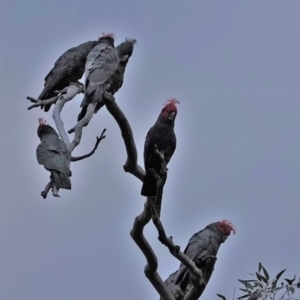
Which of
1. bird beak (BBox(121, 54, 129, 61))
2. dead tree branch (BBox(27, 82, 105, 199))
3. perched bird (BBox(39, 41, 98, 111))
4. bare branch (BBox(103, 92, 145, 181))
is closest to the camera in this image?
dead tree branch (BBox(27, 82, 105, 199))

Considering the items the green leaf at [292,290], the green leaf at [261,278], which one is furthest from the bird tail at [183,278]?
the green leaf at [292,290]

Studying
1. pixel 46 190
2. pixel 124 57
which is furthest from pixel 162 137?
pixel 46 190

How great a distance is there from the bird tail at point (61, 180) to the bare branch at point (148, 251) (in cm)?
91

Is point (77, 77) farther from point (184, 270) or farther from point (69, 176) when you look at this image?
point (69, 176)

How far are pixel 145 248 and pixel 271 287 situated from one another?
3.66 feet

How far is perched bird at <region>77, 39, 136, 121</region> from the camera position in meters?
8.73

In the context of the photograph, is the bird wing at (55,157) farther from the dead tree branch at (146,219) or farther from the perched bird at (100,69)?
the dead tree branch at (146,219)

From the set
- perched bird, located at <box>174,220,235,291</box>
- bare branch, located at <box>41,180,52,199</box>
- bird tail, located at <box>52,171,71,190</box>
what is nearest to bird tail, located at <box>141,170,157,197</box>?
bird tail, located at <box>52,171,71,190</box>

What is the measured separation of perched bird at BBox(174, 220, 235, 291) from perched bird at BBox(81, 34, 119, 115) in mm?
1760

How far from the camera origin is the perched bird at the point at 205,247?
859 centimetres

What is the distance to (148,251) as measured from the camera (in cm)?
794

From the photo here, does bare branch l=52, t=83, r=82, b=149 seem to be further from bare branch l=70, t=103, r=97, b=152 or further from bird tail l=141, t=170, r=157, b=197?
bird tail l=141, t=170, r=157, b=197

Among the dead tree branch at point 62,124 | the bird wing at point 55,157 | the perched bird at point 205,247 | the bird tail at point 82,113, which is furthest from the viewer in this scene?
the perched bird at point 205,247

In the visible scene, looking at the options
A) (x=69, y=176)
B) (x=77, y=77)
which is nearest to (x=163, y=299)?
(x=69, y=176)
